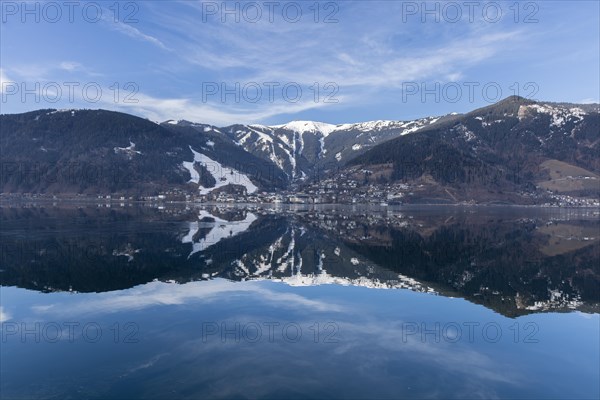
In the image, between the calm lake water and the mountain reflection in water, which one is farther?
the mountain reflection in water

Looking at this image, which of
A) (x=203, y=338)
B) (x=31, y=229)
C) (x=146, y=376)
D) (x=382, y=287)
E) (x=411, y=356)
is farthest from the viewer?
(x=31, y=229)

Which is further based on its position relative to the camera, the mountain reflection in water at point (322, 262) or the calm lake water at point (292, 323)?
the mountain reflection in water at point (322, 262)

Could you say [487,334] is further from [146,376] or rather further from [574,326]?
[146,376]

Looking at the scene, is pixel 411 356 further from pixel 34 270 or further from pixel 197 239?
pixel 197 239

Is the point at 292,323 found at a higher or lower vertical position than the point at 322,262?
lower

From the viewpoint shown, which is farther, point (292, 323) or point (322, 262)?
point (322, 262)

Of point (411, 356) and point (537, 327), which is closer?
point (411, 356)

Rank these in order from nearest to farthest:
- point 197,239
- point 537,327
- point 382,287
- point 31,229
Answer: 1. point 537,327
2. point 382,287
3. point 197,239
4. point 31,229

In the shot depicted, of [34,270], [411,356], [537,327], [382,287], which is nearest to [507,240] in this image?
[382,287]
